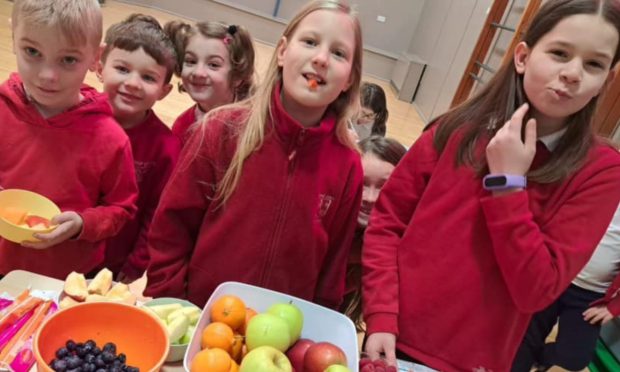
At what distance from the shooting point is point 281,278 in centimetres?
107

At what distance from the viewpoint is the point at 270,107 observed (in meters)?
1.01

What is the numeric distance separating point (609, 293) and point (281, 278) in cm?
142

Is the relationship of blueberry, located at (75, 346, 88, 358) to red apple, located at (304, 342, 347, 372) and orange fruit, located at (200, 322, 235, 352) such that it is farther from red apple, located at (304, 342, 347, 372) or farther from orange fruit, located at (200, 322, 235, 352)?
red apple, located at (304, 342, 347, 372)

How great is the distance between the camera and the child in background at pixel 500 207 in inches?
34.1

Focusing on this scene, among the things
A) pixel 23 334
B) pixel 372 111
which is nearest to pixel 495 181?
pixel 23 334

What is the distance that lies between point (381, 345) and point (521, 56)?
69cm

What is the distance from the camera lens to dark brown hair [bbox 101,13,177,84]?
1.37 metres

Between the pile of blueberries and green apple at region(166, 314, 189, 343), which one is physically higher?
the pile of blueberries

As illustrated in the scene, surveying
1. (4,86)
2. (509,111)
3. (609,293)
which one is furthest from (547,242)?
(4,86)

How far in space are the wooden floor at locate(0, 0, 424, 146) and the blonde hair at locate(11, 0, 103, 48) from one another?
2.96 ft

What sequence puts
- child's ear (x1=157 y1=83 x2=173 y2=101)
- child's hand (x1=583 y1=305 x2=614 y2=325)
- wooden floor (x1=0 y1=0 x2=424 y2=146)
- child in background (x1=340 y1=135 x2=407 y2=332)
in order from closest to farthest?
child in background (x1=340 y1=135 x2=407 y2=332) < child's ear (x1=157 y1=83 x2=173 y2=101) < child's hand (x1=583 y1=305 x2=614 y2=325) < wooden floor (x1=0 y1=0 x2=424 y2=146)

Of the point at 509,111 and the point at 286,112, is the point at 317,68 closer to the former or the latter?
the point at 286,112

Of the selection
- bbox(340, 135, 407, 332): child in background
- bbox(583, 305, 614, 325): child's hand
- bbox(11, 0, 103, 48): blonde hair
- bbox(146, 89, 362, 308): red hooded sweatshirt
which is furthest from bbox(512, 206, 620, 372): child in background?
bbox(11, 0, 103, 48): blonde hair

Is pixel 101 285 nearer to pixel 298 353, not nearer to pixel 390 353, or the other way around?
pixel 298 353
